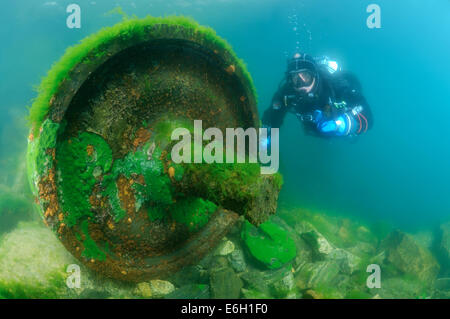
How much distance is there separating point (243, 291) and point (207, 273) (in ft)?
1.90

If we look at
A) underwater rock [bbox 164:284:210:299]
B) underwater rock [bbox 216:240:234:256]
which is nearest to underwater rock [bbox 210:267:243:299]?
underwater rock [bbox 164:284:210:299]

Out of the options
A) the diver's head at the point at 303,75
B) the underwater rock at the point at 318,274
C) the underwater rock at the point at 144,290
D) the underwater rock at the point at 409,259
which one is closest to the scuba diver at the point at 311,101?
the diver's head at the point at 303,75

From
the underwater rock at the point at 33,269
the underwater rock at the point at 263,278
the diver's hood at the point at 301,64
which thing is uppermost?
the diver's hood at the point at 301,64

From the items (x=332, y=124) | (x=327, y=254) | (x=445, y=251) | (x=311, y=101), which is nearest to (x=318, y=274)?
(x=327, y=254)

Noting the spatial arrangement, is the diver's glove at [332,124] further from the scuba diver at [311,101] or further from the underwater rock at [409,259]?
the underwater rock at [409,259]

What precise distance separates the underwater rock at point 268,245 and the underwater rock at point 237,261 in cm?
25

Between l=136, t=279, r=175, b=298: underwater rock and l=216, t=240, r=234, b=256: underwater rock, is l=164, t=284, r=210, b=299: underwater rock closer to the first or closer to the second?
l=136, t=279, r=175, b=298: underwater rock

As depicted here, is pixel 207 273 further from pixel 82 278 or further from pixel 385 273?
pixel 385 273

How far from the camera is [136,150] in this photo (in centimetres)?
242

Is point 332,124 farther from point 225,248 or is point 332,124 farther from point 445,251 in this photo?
point 445,251

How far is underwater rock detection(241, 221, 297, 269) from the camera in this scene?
4.78 m

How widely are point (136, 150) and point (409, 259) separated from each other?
989 cm

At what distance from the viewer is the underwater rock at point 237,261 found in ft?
14.7
